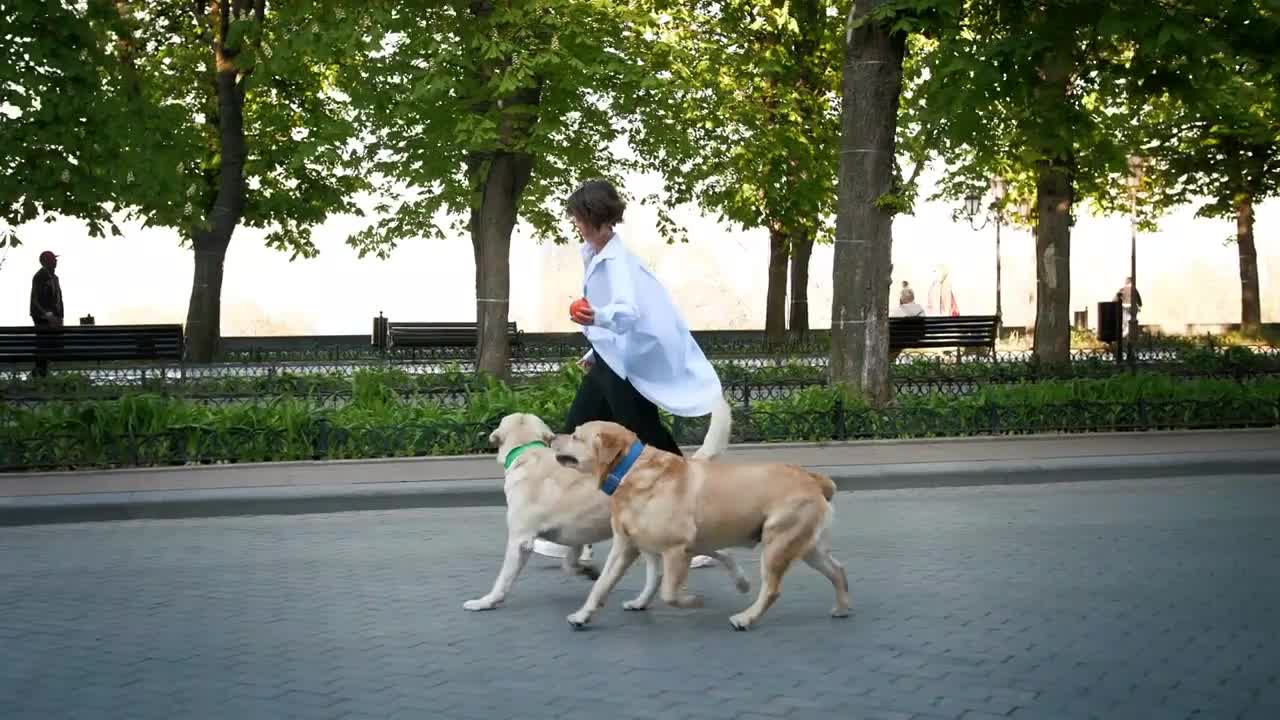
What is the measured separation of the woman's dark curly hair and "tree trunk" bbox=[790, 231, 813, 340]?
1211 inches

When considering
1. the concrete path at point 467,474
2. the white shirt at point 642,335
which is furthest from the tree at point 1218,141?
the white shirt at point 642,335

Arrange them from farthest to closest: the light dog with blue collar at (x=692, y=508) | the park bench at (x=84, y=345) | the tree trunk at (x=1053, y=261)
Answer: the tree trunk at (x=1053, y=261), the park bench at (x=84, y=345), the light dog with blue collar at (x=692, y=508)

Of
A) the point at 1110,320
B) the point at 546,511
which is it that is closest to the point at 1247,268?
the point at 1110,320

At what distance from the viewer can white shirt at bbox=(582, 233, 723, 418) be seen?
28.5 feet

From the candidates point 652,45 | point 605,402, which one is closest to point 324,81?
point 652,45

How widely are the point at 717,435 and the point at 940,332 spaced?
19.4 metres

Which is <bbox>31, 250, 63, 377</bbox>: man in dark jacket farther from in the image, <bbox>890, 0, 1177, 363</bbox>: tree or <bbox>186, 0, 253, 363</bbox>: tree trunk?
<bbox>890, 0, 1177, 363</bbox>: tree

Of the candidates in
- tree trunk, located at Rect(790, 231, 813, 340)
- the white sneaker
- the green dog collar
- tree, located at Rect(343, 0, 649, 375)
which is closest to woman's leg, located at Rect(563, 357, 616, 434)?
the white sneaker

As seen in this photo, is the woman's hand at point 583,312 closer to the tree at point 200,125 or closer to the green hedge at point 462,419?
the green hedge at point 462,419

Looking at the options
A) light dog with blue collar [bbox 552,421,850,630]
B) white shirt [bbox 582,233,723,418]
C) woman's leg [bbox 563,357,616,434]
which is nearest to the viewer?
light dog with blue collar [bbox 552,421,850,630]

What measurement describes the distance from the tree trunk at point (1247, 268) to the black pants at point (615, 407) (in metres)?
36.6

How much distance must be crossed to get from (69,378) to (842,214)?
10.9 meters

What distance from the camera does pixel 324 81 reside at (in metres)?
38.9

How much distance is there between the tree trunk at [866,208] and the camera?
1734 cm
